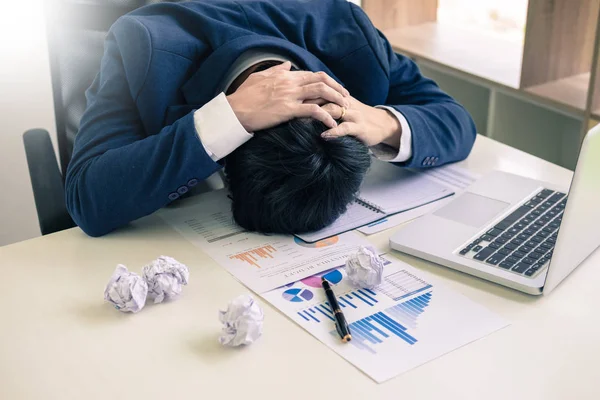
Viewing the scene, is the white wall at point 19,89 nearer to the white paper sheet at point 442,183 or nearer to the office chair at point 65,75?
the office chair at point 65,75

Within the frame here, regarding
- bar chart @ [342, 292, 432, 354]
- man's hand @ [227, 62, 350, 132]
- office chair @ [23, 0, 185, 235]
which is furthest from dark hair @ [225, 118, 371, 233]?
office chair @ [23, 0, 185, 235]

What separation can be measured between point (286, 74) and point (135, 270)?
0.40 meters

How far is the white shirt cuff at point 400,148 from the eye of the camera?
4.24 ft

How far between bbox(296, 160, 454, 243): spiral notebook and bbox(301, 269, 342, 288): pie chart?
109mm

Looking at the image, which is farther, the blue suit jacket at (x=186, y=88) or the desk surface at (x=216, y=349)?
the blue suit jacket at (x=186, y=88)

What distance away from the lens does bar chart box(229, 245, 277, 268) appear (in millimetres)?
1086

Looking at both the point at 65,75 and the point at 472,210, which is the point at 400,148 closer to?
the point at 472,210

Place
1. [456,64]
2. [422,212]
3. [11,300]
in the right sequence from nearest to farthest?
1. [11,300]
2. [422,212]
3. [456,64]

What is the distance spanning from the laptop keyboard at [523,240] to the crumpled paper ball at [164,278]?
42cm

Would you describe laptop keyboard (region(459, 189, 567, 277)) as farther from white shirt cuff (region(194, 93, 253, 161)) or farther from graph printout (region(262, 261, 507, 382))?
white shirt cuff (region(194, 93, 253, 161))

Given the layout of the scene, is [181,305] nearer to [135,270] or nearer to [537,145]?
[135,270]

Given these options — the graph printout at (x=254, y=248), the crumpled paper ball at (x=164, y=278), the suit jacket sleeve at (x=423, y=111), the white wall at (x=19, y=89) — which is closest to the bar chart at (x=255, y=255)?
the graph printout at (x=254, y=248)

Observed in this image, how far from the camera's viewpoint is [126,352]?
34.7 inches

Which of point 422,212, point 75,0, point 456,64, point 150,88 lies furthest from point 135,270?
point 456,64
